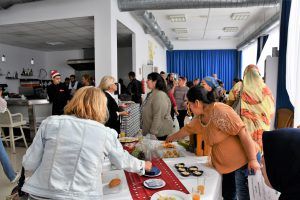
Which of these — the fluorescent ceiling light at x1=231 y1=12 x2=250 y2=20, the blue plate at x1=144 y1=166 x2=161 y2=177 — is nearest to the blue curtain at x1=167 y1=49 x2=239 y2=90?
the fluorescent ceiling light at x1=231 y1=12 x2=250 y2=20

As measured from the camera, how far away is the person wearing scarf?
38.5 inches

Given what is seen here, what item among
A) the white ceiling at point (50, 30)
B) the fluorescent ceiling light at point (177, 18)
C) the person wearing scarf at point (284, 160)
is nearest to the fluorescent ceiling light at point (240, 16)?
the fluorescent ceiling light at point (177, 18)

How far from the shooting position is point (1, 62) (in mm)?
7938

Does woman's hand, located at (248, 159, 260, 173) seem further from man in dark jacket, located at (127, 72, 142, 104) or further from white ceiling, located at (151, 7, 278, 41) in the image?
white ceiling, located at (151, 7, 278, 41)

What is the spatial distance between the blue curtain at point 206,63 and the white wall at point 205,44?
19cm

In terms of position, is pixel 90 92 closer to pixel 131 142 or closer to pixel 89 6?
pixel 131 142

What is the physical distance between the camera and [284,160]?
101cm

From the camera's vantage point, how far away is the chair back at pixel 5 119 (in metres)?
4.70

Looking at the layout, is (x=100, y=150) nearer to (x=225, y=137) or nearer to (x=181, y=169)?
(x=181, y=169)

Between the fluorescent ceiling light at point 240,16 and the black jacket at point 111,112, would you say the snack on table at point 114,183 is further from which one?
the fluorescent ceiling light at point 240,16

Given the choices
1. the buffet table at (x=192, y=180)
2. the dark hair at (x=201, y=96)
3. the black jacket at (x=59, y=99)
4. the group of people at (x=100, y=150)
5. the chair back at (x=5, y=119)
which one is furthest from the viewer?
the chair back at (x=5, y=119)

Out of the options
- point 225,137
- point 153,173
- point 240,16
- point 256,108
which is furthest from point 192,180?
point 240,16

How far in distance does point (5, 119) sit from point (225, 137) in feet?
14.9

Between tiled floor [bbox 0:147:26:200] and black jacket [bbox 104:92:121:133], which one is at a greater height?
black jacket [bbox 104:92:121:133]
